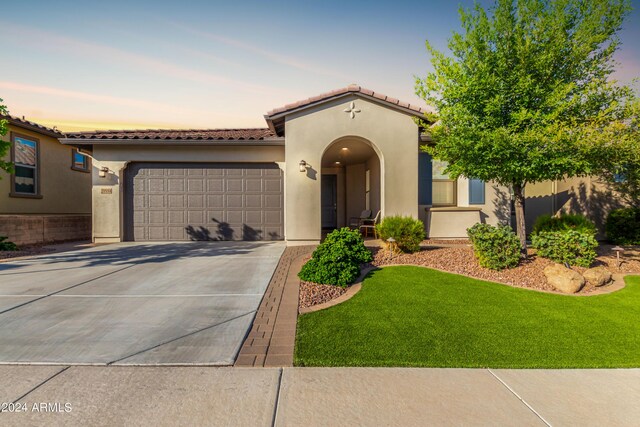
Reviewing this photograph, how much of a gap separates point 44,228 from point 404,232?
40.5 feet

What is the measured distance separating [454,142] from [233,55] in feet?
25.9

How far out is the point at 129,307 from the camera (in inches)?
169

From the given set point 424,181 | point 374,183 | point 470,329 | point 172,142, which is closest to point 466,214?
point 424,181

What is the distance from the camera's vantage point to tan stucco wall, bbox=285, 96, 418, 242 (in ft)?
30.6

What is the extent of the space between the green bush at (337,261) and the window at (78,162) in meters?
13.2

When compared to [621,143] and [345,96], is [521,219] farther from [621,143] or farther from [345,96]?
[345,96]

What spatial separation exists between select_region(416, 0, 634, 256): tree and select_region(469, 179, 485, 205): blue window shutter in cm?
411

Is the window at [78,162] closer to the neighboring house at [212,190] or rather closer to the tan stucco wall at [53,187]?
the tan stucco wall at [53,187]

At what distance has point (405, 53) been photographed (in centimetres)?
1018

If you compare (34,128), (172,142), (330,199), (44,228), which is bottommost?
(44,228)

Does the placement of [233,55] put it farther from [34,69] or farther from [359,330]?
[359,330]

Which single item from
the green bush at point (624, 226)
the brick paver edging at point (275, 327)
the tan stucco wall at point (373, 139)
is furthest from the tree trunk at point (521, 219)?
the green bush at point (624, 226)

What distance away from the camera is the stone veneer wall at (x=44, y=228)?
31.2 ft

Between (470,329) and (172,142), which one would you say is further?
(172,142)
